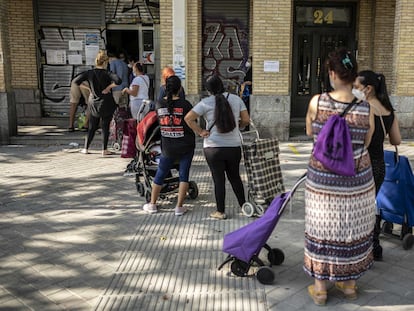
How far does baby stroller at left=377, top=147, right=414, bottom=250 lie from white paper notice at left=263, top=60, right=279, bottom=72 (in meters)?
6.57

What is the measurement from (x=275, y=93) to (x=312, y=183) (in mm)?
7776

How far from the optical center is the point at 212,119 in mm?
5500

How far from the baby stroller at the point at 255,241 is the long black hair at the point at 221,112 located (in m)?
1.52

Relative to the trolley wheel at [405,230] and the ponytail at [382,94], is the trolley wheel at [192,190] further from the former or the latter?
the ponytail at [382,94]

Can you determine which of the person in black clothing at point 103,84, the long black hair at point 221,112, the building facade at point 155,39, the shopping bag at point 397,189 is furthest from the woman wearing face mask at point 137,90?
the shopping bag at point 397,189

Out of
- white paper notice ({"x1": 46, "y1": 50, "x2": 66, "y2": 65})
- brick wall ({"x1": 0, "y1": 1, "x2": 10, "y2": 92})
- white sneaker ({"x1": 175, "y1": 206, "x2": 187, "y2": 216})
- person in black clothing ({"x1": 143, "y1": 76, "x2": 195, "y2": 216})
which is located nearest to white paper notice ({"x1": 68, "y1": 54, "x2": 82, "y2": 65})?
white paper notice ({"x1": 46, "y1": 50, "x2": 66, "y2": 65})

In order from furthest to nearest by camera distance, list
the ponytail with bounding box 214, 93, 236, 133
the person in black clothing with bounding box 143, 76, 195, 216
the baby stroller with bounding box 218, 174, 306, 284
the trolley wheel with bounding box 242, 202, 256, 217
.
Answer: the trolley wheel with bounding box 242, 202, 256, 217
the person in black clothing with bounding box 143, 76, 195, 216
the ponytail with bounding box 214, 93, 236, 133
the baby stroller with bounding box 218, 174, 306, 284

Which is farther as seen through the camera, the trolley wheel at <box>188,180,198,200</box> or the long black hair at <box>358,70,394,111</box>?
the trolley wheel at <box>188,180,198,200</box>

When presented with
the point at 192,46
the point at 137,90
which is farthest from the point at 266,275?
the point at 192,46

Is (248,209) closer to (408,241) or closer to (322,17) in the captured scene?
(408,241)

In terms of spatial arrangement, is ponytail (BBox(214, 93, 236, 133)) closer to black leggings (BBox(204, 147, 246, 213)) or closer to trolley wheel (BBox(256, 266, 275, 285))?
black leggings (BBox(204, 147, 246, 213))

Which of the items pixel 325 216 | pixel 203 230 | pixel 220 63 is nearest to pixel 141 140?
pixel 203 230

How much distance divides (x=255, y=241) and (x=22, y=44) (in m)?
11.3

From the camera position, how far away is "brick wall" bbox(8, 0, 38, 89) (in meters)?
12.9
